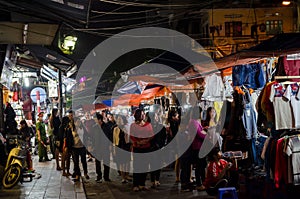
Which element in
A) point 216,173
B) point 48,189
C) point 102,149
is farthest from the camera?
point 102,149

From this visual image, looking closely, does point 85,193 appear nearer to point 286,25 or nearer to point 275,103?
point 275,103

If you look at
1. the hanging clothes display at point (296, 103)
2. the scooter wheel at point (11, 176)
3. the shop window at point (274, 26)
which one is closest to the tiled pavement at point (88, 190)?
the scooter wheel at point (11, 176)

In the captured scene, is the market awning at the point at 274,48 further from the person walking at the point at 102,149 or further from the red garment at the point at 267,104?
the person walking at the point at 102,149

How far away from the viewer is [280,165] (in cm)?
834

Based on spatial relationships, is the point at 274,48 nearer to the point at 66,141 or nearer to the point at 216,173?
the point at 216,173

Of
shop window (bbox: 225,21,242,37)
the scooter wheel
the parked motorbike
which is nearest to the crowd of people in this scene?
the parked motorbike

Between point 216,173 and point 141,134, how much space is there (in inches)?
117

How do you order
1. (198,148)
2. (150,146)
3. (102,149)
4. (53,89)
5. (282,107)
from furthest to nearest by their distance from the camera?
(53,89) → (102,149) → (150,146) → (198,148) → (282,107)

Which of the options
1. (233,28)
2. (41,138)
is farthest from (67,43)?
(233,28)

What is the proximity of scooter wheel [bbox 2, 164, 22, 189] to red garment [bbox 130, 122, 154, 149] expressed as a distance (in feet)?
12.9

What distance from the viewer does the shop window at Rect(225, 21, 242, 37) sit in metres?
22.4

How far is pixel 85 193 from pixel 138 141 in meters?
2.31

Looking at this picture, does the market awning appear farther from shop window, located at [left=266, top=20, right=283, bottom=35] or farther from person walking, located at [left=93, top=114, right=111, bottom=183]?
shop window, located at [left=266, top=20, right=283, bottom=35]

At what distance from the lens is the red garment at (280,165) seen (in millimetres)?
8273
